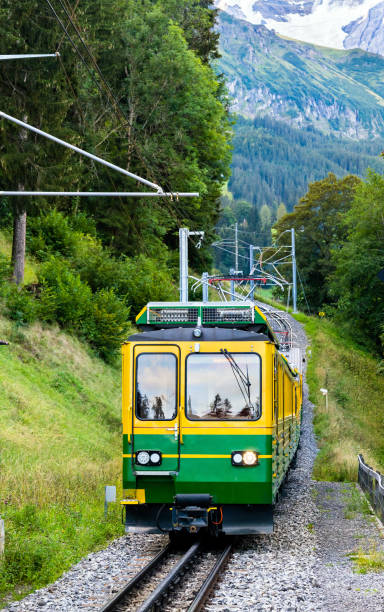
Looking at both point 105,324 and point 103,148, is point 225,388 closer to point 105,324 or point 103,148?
point 105,324

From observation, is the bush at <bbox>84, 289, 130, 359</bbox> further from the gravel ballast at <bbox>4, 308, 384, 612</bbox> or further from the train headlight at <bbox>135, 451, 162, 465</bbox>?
the train headlight at <bbox>135, 451, 162, 465</bbox>

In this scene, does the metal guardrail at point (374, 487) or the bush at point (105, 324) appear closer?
the metal guardrail at point (374, 487)

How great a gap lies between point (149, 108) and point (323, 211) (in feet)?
116

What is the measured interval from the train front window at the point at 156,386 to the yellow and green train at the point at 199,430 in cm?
1

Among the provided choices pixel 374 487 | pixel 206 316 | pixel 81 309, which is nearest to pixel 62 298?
pixel 81 309

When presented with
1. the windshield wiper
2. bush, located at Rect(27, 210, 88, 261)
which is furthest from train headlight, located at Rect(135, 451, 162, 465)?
bush, located at Rect(27, 210, 88, 261)

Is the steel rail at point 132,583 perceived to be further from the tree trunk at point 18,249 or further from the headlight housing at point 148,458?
the tree trunk at point 18,249

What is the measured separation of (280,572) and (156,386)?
9.73 feet

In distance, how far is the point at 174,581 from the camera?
9.37 metres

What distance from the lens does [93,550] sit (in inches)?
437

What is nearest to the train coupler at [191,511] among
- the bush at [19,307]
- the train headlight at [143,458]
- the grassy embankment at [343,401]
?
the train headlight at [143,458]

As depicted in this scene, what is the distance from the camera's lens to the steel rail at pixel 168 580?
7.93 metres

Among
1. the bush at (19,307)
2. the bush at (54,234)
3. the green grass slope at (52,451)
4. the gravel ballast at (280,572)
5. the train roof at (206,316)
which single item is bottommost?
the gravel ballast at (280,572)

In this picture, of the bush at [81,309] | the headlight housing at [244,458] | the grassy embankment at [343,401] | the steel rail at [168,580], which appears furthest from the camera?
the bush at [81,309]
